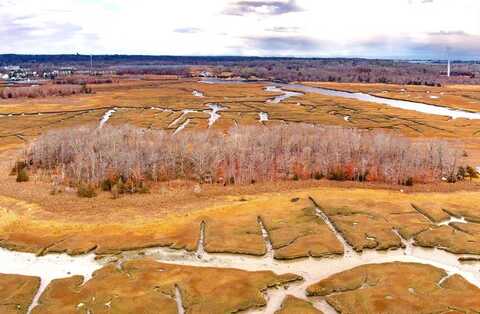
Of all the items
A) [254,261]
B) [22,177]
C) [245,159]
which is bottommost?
[254,261]

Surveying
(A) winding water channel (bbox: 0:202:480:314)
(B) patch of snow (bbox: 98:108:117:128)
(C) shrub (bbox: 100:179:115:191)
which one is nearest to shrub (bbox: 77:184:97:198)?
(C) shrub (bbox: 100:179:115:191)

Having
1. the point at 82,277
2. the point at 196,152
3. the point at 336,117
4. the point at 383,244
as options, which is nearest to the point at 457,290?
the point at 383,244

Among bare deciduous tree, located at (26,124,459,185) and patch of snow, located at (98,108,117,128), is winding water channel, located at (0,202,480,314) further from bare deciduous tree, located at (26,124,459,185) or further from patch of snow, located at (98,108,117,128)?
patch of snow, located at (98,108,117,128)

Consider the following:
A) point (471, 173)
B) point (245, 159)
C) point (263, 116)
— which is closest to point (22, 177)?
point (245, 159)

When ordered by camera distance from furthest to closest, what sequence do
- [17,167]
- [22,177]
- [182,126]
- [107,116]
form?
[107,116]
[182,126]
[17,167]
[22,177]

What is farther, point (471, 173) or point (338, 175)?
point (471, 173)

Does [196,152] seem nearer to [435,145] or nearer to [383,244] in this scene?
[383,244]

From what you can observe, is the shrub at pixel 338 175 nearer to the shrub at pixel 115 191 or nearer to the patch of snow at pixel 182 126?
the shrub at pixel 115 191

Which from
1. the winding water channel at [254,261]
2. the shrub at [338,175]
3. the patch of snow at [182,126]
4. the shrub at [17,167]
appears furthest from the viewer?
the patch of snow at [182,126]

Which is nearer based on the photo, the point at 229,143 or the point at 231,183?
the point at 231,183

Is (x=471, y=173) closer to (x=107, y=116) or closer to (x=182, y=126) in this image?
(x=182, y=126)

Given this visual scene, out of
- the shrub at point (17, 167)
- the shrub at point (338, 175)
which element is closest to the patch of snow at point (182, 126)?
the shrub at point (17, 167)
